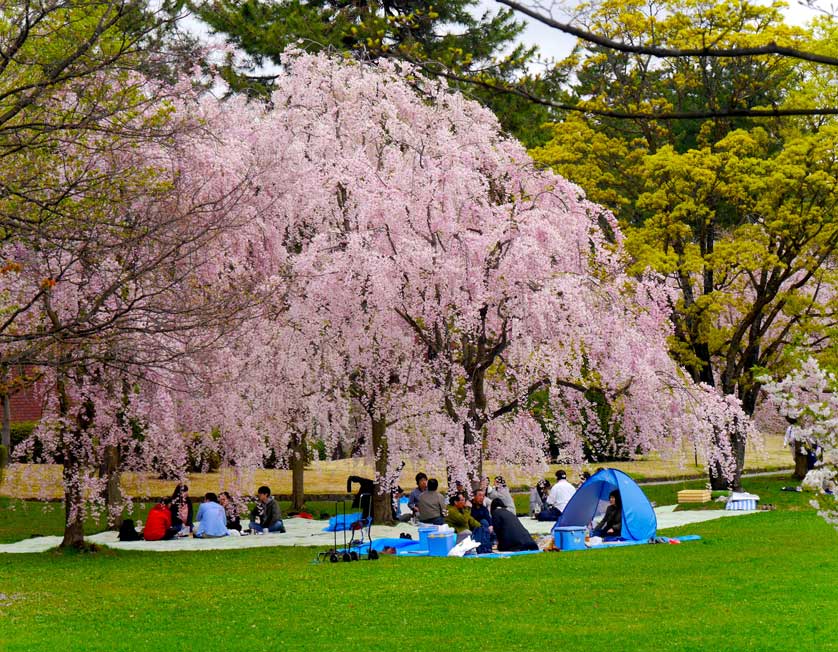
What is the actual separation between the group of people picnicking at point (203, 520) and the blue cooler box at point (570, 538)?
754 centimetres

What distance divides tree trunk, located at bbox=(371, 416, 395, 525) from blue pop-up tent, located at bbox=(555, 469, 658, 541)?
4.52 meters

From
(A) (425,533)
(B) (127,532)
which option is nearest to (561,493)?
(A) (425,533)

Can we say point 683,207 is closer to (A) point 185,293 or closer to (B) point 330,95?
(B) point 330,95

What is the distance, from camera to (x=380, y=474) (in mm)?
26547

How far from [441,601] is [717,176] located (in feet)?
68.5

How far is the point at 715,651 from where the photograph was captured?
10.5m

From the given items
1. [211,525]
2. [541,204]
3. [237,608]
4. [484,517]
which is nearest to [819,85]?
[541,204]

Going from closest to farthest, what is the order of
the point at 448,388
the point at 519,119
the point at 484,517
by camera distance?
the point at 484,517, the point at 448,388, the point at 519,119

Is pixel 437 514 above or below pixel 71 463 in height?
below

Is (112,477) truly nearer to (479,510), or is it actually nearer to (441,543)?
(479,510)

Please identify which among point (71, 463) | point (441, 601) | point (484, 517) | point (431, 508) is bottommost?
point (441, 601)

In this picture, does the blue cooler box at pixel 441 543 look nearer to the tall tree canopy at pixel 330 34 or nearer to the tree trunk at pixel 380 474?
the tree trunk at pixel 380 474

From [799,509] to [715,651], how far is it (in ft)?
64.3

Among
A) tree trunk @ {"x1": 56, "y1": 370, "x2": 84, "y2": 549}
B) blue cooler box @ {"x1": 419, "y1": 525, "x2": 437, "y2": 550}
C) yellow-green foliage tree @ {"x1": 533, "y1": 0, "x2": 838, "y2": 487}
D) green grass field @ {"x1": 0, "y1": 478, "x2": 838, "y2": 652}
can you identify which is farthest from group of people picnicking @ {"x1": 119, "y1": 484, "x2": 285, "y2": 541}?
yellow-green foliage tree @ {"x1": 533, "y1": 0, "x2": 838, "y2": 487}
